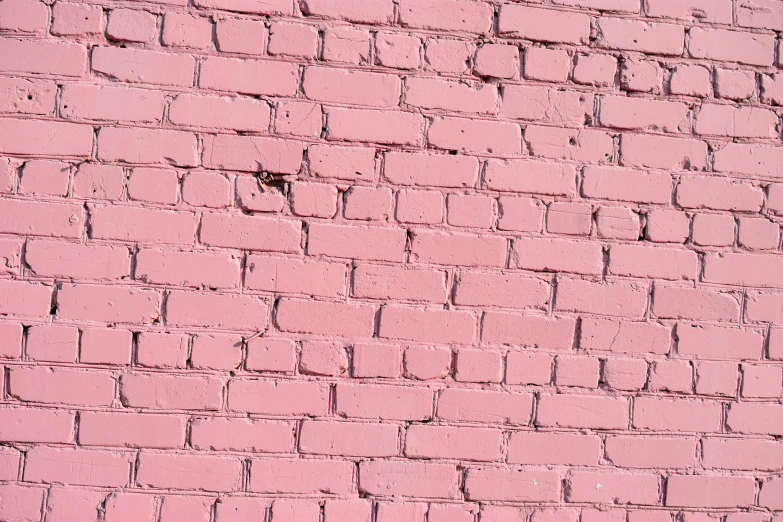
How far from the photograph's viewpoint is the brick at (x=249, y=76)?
1627 millimetres

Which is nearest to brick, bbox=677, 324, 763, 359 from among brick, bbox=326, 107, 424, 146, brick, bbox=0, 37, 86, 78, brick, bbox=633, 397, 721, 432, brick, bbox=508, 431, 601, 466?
brick, bbox=633, 397, 721, 432

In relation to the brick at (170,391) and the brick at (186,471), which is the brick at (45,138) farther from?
the brick at (186,471)

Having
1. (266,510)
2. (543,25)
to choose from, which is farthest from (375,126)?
(266,510)

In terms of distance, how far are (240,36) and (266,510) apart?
115cm

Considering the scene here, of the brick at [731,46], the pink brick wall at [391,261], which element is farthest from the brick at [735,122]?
the brick at [731,46]

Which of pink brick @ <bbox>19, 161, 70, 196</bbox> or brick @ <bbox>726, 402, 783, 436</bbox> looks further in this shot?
brick @ <bbox>726, 402, 783, 436</bbox>

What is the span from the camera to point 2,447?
1.58 m

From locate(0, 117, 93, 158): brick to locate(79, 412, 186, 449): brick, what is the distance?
2.06 feet

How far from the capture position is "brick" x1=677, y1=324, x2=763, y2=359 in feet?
5.55

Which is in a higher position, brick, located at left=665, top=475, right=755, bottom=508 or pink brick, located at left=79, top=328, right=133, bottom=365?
pink brick, located at left=79, top=328, right=133, bottom=365

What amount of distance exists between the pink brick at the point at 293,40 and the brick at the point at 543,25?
18.5 inches

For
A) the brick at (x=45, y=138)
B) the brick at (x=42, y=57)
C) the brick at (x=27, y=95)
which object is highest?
the brick at (x=42, y=57)

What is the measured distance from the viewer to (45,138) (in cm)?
160

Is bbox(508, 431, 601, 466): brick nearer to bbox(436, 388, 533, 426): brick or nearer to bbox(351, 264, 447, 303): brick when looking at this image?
bbox(436, 388, 533, 426): brick
